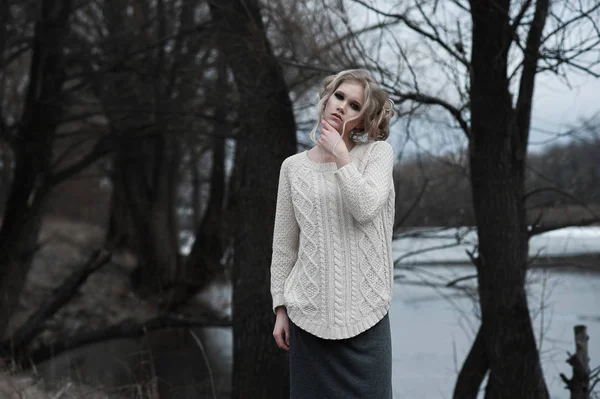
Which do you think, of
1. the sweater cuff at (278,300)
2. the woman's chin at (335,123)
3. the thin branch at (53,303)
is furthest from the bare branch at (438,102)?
the thin branch at (53,303)

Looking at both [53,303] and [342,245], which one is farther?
[53,303]

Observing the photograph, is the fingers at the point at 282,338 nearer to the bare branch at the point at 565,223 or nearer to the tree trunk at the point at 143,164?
the bare branch at the point at 565,223

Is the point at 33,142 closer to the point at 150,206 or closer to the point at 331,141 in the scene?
the point at 150,206

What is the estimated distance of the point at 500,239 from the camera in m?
6.06

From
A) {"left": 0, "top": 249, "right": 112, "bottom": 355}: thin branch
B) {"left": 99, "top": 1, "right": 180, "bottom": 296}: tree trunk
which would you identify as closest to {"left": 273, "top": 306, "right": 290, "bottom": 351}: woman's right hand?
{"left": 0, "top": 249, "right": 112, "bottom": 355}: thin branch

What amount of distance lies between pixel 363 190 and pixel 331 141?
22 centimetres

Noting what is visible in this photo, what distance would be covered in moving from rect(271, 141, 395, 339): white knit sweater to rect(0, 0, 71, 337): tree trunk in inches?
343

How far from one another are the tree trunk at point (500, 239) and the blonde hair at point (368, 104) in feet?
9.21

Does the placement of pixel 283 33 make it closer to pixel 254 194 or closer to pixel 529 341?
pixel 254 194

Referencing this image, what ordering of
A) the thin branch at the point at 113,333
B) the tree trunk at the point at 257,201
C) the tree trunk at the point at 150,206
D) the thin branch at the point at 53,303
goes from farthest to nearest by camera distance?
1. the tree trunk at the point at 150,206
2. the thin branch at the point at 113,333
3. the thin branch at the point at 53,303
4. the tree trunk at the point at 257,201

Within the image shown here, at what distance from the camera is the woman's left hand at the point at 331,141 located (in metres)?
3.11

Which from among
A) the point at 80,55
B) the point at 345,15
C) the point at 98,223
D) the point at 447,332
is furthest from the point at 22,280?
the point at 98,223

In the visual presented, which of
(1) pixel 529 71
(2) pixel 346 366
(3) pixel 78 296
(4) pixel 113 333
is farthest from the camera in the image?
(3) pixel 78 296

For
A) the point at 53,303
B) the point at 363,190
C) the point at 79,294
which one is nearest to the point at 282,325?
the point at 363,190
